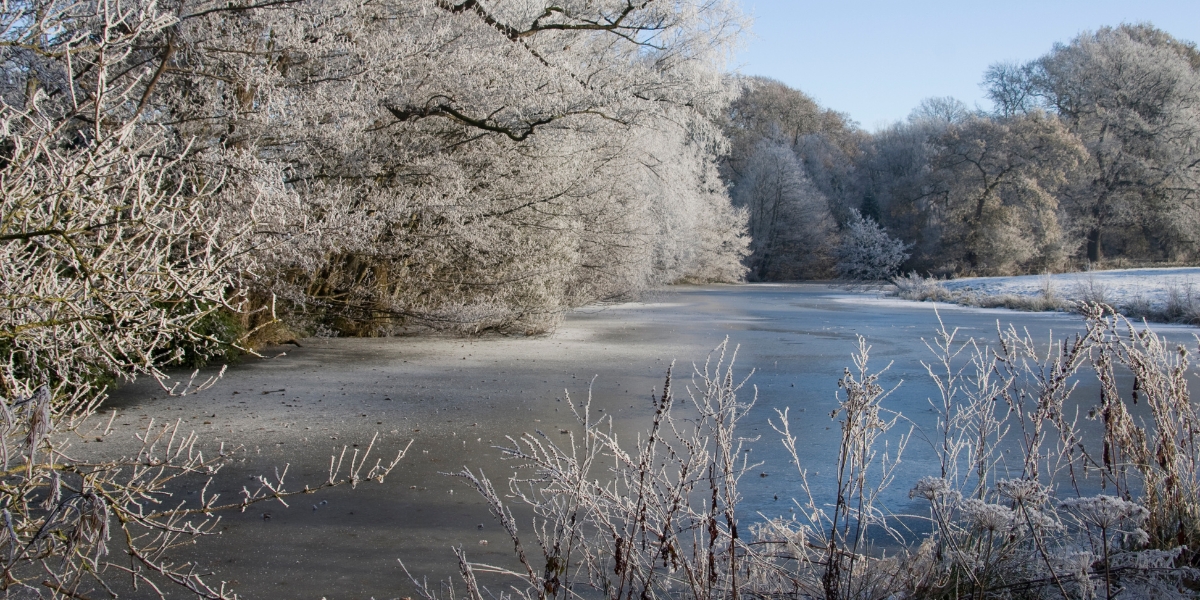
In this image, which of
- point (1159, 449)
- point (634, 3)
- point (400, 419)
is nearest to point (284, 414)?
point (400, 419)

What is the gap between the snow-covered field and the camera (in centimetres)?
2044

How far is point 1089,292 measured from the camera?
22156 millimetres

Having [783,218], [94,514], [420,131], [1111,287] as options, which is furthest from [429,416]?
[783,218]

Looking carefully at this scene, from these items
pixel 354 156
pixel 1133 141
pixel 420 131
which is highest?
pixel 1133 141

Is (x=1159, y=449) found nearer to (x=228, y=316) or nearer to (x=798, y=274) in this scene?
(x=228, y=316)

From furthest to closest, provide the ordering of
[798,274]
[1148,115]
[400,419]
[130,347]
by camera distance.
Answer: [798,274] → [1148,115] → [400,419] → [130,347]

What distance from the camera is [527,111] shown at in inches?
442

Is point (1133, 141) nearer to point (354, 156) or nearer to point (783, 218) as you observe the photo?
point (783, 218)

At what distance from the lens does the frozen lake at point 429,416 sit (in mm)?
4059

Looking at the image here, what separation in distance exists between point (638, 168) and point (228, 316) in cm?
1255

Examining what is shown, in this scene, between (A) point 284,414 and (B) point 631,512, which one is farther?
(A) point 284,414

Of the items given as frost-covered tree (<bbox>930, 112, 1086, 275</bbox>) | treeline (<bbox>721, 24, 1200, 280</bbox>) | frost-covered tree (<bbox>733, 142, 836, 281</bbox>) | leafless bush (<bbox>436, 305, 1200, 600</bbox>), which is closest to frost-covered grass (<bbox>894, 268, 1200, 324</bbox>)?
frost-covered tree (<bbox>930, 112, 1086, 275</bbox>)

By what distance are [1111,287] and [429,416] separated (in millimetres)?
23517

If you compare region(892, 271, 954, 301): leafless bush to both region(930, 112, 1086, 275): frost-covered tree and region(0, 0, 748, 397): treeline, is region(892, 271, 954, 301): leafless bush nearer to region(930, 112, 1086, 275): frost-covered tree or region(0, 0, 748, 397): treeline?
region(930, 112, 1086, 275): frost-covered tree
